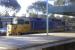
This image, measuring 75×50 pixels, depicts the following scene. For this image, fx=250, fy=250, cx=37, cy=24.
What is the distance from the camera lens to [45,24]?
528 inches

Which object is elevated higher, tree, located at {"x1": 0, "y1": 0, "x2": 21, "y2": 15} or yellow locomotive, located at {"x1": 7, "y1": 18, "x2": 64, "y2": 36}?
tree, located at {"x1": 0, "y1": 0, "x2": 21, "y2": 15}

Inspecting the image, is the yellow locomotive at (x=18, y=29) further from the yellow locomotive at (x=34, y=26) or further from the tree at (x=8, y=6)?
the tree at (x=8, y=6)

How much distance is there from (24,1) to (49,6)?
5496mm

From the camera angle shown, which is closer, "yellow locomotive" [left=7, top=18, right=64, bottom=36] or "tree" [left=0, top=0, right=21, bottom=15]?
"yellow locomotive" [left=7, top=18, right=64, bottom=36]

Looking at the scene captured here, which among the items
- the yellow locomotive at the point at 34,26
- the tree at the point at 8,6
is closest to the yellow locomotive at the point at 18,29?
the yellow locomotive at the point at 34,26

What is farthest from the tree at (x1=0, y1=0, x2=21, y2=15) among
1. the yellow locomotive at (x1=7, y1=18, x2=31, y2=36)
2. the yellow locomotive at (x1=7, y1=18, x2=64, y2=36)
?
the yellow locomotive at (x1=7, y1=18, x2=31, y2=36)

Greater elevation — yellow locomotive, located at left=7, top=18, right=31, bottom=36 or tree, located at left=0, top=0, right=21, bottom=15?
tree, located at left=0, top=0, right=21, bottom=15

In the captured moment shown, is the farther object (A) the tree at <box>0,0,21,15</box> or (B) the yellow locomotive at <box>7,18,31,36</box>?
(A) the tree at <box>0,0,21,15</box>

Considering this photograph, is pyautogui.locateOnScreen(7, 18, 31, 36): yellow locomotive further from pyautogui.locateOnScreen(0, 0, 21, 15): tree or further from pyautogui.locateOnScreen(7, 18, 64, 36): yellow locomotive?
pyautogui.locateOnScreen(0, 0, 21, 15): tree

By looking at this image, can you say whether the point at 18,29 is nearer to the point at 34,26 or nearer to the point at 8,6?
the point at 34,26

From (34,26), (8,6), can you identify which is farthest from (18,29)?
(8,6)

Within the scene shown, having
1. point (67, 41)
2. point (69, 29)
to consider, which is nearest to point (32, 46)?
point (67, 41)

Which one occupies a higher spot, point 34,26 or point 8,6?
point 8,6

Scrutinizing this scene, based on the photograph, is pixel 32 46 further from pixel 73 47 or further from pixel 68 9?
pixel 68 9
